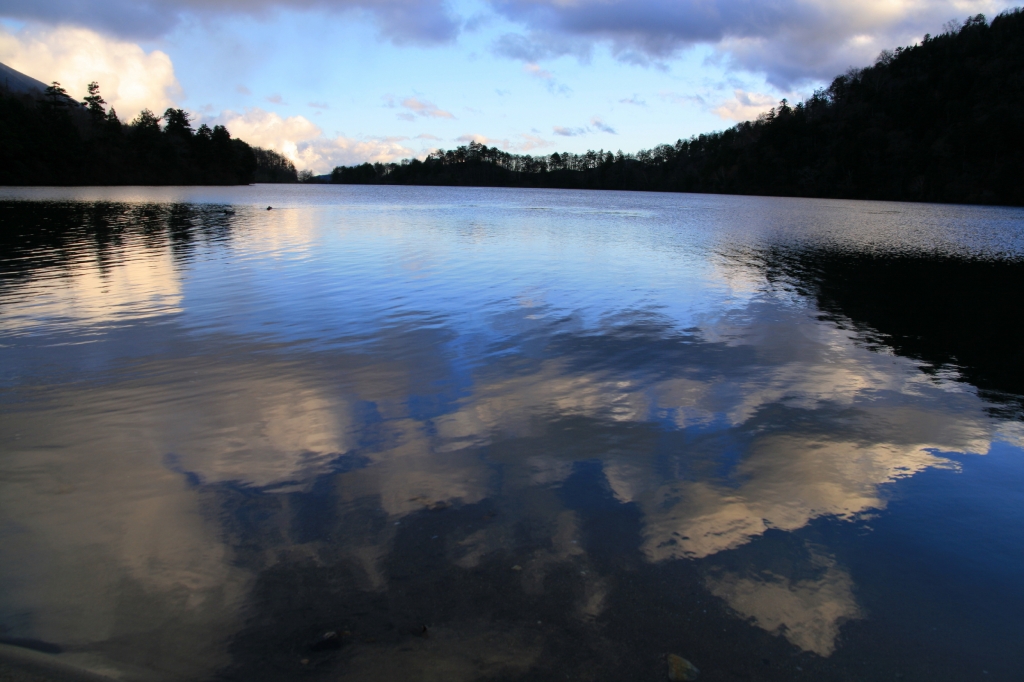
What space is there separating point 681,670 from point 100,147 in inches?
5357

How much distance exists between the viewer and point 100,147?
10888cm

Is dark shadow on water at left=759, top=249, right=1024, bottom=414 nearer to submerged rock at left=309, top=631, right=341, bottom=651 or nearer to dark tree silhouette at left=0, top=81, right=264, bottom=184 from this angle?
submerged rock at left=309, top=631, right=341, bottom=651

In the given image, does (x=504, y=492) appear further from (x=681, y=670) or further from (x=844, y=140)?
(x=844, y=140)

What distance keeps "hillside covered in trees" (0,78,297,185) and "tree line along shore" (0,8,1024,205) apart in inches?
9.1

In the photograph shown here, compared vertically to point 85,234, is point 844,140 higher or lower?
higher

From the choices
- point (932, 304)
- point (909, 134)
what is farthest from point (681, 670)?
point (909, 134)

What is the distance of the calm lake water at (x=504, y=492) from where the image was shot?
360cm

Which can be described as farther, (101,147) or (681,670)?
(101,147)

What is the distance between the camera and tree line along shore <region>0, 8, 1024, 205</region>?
9775 centimetres

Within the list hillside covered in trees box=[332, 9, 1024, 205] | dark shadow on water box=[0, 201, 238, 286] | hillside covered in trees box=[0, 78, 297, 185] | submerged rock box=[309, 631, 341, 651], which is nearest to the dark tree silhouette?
hillside covered in trees box=[0, 78, 297, 185]

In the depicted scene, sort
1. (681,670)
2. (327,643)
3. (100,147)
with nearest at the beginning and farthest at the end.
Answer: (681,670), (327,643), (100,147)

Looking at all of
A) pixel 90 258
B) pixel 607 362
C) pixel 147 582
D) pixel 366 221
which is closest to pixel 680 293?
pixel 607 362

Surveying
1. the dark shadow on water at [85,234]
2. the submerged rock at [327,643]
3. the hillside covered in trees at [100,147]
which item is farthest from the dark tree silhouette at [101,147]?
the submerged rock at [327,643]

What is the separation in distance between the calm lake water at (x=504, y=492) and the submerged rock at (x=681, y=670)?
42 millimetres
